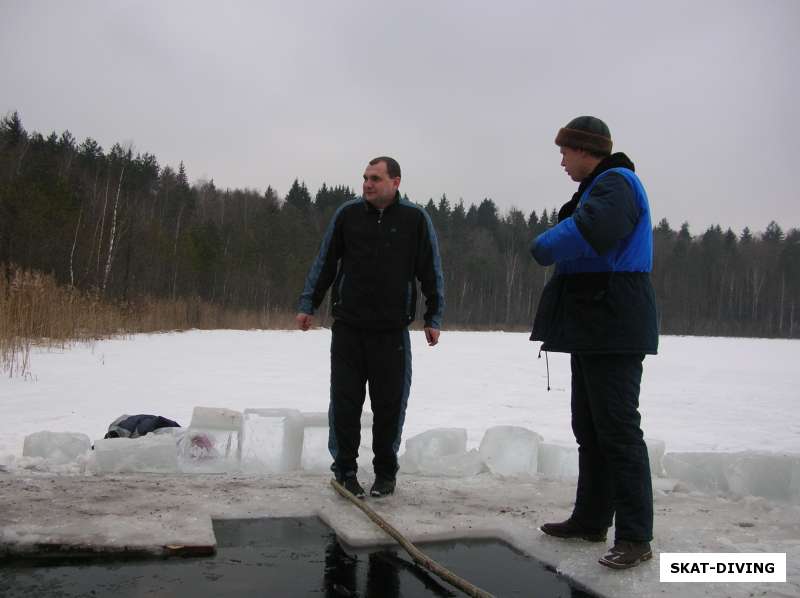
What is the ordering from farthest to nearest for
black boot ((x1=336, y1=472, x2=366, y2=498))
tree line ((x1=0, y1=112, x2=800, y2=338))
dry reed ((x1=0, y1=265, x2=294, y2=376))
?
tree line ((x1=0, y1=112, x2=800, y2=338)), dry reed ((x1=0, y1=265, x2=294, y2=376)), black boot ((x1=336, y1=472, x2=366, y2=498))

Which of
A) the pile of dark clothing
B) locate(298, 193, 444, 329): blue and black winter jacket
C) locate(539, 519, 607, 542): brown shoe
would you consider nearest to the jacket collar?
locate(298, 193, 444, 329): blue and black winter jacket

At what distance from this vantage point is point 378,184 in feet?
11.0

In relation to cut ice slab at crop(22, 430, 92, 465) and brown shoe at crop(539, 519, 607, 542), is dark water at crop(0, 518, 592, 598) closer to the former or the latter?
brown shoe at crop(539, 519, 607, 542)

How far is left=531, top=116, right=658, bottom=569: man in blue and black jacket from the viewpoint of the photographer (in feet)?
7.52

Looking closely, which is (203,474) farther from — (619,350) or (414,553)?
(619,350)

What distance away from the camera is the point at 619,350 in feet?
7.68

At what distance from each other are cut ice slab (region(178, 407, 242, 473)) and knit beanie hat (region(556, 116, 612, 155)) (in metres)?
2.41

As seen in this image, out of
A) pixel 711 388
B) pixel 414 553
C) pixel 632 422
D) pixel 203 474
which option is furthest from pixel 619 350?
pixel 711 388

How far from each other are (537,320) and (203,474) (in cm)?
190

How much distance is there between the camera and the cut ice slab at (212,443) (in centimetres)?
374

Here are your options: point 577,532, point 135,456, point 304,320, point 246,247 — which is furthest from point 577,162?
point 246,247

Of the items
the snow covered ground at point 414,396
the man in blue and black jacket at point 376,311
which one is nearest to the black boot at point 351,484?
the man in blue and black jacket at point 376,311

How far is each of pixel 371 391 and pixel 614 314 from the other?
143 cm

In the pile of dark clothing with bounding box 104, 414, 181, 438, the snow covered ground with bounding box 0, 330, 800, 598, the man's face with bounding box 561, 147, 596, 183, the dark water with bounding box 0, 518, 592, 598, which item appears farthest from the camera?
the pile of dark clothing with bounding box 104, 414, 181, 438
